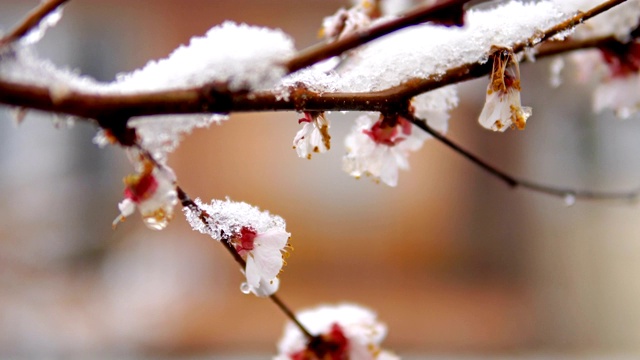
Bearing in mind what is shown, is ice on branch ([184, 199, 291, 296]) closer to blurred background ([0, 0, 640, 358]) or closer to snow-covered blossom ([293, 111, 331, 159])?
snow-covered blossom ([293, 111, 331, 159])

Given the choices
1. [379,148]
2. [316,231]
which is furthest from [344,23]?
[316,231]

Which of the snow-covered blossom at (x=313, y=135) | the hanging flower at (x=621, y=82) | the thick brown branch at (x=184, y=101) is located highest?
the hanging flower at (x=621, y=82)

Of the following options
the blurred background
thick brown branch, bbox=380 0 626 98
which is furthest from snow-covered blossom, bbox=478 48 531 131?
the blurred background

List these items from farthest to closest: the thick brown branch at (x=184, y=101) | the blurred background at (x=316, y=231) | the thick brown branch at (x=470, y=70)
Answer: the blurred background at (x=316, y=231) → the thick brown branch at (x=470, y=70) → the thick brown branch at (x=184, y=101)

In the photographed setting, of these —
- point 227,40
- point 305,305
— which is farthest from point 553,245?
point 227,40

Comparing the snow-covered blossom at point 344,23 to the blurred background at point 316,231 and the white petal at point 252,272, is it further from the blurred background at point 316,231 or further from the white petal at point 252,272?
the blurred background at point 316,231

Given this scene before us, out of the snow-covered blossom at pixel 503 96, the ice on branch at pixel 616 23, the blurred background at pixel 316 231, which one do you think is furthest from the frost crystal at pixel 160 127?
the blurred background at pixel 316 231
